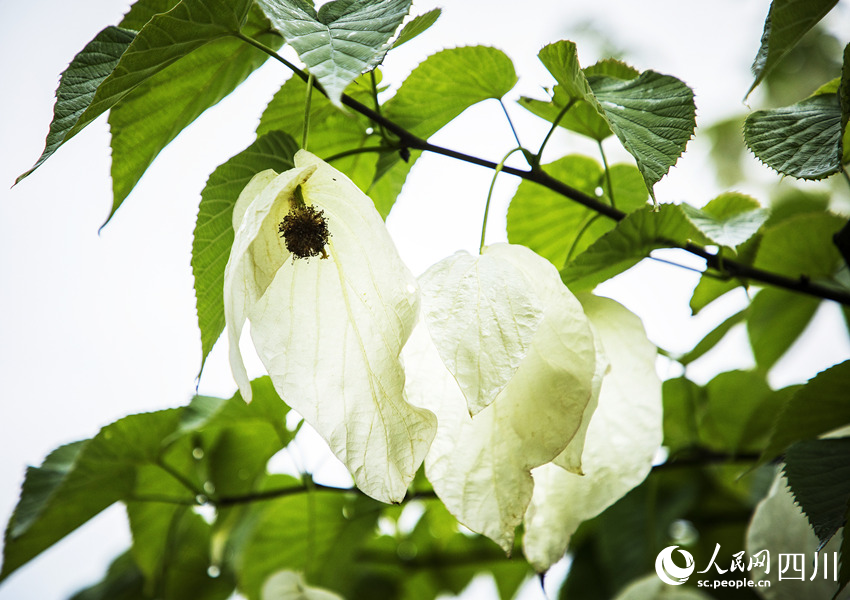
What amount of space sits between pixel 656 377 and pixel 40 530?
47 cm

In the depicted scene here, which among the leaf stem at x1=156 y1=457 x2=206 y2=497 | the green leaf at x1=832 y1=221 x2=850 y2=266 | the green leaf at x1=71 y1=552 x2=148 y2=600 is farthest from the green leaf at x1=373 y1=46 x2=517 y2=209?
the green leaf at x1=71 y1=552 x2=148 y2=600

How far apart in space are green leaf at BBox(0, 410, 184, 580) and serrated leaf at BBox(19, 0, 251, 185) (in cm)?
31

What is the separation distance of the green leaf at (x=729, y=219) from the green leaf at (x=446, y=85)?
140 millimetres

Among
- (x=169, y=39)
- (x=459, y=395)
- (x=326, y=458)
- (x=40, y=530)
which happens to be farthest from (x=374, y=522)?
(x=169, y=39)

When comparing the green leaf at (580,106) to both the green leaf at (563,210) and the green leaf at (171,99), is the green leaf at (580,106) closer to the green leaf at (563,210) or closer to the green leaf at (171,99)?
the green leaf at (563,210)

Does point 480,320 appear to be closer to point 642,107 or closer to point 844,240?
point 642,107

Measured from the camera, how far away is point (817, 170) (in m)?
0.30

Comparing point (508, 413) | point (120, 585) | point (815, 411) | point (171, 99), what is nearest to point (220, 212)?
point (171, 99)

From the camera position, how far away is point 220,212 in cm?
34

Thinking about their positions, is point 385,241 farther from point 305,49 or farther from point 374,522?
point 374,522

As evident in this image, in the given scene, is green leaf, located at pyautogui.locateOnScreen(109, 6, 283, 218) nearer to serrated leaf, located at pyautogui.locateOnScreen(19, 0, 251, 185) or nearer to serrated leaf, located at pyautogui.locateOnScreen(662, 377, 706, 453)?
serrated leaf, located at pyautogui.locateOnScreen(19, 0, 251, 185)

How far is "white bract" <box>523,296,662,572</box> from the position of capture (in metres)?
0.34

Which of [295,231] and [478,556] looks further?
[478,556]

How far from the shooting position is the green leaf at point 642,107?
0.29 meters
